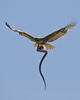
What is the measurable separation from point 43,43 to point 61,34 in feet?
4.00

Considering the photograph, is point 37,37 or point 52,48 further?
point 52,48

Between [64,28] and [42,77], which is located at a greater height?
[64,28]

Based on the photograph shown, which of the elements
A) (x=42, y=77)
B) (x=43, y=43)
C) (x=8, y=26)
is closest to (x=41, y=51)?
(x=43, y=43)

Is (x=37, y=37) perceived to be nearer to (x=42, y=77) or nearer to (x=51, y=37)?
(x=51, y=37)

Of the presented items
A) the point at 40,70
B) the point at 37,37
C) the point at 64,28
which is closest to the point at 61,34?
the point at 64,28

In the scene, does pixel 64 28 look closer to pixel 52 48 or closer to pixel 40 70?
pixel 52 48

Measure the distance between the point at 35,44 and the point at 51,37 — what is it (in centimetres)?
122

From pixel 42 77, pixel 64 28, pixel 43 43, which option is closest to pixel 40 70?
pixel 42 77

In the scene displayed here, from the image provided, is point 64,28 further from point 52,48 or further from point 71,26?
point 52,48

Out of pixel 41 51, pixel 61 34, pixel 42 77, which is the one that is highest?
pixel 61 34

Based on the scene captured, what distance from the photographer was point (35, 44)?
52.7ft

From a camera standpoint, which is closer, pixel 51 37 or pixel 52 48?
pixel 51 37

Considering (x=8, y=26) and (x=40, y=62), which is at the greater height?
(x=8, y=26)

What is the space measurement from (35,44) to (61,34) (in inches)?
65.6
